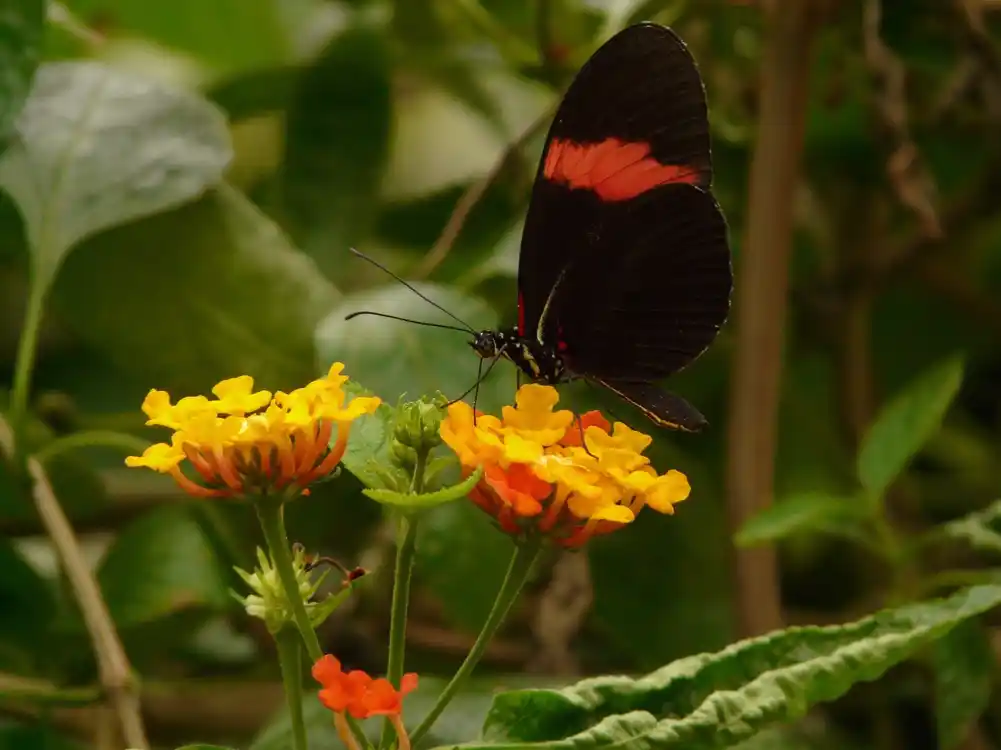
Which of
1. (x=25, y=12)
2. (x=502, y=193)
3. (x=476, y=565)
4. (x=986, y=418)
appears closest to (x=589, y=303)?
(x=476, y=565)

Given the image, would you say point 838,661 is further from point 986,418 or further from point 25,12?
point 986,418

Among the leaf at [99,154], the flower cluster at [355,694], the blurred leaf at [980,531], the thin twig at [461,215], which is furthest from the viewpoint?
the thin twig at [461,215]

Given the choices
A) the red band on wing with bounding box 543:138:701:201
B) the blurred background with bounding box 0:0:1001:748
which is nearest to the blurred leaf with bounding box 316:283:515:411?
the blurred background with bounding box 0:0:1001:748

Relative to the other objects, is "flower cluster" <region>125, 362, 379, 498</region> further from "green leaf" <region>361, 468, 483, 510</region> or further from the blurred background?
the blurred background

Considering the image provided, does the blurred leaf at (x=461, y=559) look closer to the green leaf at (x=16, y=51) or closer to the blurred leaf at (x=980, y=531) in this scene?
the blurred leaf at (x=980, y=531)

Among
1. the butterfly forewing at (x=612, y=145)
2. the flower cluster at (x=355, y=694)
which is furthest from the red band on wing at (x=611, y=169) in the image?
the flower cluster at (x=355, y=694)

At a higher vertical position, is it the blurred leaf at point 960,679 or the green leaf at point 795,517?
the green leaf at point 795,517
